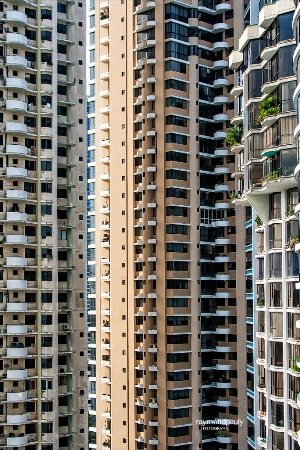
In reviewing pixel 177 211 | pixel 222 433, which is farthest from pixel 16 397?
pixel 177 211

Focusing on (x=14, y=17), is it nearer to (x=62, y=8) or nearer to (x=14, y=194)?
(x=62, y=8)

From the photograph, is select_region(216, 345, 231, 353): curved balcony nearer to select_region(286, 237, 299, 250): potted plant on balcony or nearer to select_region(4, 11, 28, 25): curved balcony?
select_region(286, 237, 299, 250): potted plant on balcony

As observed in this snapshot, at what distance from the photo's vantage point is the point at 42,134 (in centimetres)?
5781

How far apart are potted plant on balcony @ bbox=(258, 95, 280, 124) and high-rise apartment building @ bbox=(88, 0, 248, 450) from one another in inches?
996

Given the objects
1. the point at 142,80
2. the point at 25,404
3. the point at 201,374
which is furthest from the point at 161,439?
the point at 142,80

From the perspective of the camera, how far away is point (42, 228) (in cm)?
5712

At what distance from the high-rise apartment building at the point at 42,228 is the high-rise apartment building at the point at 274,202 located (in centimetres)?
1699

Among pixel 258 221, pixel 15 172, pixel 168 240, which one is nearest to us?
pixel 258 221

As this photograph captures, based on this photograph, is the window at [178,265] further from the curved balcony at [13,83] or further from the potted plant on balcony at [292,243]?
the potted plant on balcony at [292,243]

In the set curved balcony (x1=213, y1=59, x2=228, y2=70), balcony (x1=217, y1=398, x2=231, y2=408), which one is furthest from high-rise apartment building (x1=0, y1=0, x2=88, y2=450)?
curved balcony (x1=213, y1=59, x2=228, y2=70)

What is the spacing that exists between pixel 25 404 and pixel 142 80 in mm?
27141

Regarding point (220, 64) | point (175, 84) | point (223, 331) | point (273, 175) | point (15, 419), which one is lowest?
point (15, 419)

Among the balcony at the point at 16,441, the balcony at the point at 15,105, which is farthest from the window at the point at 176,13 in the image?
the balcony at the point at 16,441

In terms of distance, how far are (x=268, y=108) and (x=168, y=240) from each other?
26604 millimetres
